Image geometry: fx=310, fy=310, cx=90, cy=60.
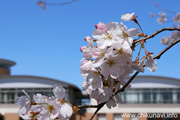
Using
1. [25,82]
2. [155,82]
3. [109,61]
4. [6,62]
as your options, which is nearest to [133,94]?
[155,82]

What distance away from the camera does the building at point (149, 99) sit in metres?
22.5

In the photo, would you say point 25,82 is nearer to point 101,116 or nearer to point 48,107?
point 101,116

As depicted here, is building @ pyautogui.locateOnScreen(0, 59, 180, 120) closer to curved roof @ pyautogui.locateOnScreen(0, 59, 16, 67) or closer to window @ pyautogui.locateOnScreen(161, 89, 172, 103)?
window @ pyautogui.locateOnScreen(161, 89, 172, 103)

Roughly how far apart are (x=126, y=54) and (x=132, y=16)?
26 cm

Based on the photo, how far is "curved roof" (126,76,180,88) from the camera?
22859 millimetres

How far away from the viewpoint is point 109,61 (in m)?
1.20

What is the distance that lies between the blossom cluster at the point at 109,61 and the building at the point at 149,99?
70.2 feet

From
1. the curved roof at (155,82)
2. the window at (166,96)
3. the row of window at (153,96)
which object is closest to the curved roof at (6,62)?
the row of window at (153,96)

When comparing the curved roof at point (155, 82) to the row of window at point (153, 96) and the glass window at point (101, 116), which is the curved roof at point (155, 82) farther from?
the glass window at point (101, 116)

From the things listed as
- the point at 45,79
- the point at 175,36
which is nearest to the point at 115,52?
the point at 175,36

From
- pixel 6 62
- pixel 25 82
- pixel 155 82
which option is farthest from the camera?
pixel 6 62

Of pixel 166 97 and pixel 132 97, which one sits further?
pixel 132 97

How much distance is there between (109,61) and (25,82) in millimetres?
22461

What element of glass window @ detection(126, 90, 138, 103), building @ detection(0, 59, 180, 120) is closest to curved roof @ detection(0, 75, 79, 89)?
building @ detection(0, 59, 180, 120)
